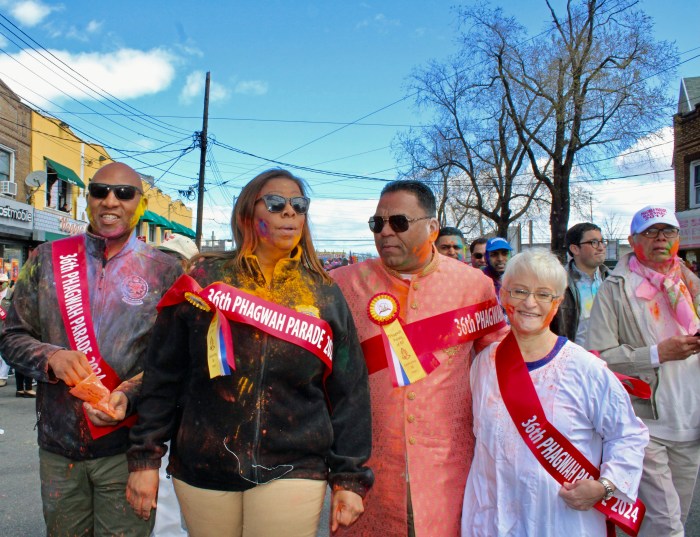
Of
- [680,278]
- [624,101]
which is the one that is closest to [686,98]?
[624,101]

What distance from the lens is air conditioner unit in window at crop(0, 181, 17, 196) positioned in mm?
15859

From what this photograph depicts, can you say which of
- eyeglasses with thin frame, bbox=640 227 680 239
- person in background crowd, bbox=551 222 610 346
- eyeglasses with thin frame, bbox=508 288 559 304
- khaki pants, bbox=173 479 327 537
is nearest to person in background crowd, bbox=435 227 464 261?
person in background crowd, bbox=551 222 610 346

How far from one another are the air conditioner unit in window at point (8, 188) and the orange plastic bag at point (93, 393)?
1665cm

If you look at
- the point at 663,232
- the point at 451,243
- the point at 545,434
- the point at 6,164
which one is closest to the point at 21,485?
the point at 451,243

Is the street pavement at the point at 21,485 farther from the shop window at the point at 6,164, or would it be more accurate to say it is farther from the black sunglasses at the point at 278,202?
the shop window at the point at 6,164

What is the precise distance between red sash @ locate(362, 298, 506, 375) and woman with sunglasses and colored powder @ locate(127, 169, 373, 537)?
14.2 inches

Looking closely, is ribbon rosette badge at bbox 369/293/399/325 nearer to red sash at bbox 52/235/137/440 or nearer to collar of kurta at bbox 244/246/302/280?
collar of kurta at bbox 244/246/302/280

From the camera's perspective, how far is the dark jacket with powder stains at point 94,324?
7.13 feet

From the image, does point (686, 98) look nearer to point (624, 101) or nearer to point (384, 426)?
point (624, 101)

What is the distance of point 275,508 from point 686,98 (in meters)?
24.7

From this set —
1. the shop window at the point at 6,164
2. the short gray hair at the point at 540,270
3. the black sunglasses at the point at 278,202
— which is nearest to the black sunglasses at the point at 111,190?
the black sunglasses at the point at 278,202

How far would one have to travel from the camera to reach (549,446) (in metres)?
2.12

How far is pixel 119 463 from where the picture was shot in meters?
2.23

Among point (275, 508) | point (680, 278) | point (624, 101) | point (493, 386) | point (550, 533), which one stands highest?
point (624, 101)
